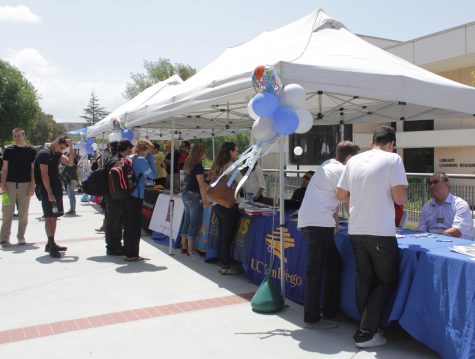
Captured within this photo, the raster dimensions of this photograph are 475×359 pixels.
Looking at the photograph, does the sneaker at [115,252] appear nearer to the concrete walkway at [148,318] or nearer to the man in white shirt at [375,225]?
the concrete walkway at [148,318]

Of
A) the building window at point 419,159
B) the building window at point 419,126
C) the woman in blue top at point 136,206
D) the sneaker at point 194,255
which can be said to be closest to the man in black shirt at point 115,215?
the woman in blue top at point 136,206

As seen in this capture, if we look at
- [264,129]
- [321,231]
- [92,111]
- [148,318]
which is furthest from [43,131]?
[321,231]

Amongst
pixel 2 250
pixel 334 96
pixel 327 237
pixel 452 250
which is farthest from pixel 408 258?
pixel 2 250

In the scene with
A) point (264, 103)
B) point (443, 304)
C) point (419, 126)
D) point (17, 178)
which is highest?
point (419, 126)

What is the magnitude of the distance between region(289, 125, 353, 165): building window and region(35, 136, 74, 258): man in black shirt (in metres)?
18.0

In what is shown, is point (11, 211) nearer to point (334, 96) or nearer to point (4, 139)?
point (334, 96)

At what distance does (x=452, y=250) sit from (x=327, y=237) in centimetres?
101

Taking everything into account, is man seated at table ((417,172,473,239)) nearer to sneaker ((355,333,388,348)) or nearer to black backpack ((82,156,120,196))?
sneaker ((355,333,388,348))

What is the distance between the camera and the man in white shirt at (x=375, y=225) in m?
3.51

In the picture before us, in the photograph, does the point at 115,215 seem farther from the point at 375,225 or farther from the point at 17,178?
the point at 375,225

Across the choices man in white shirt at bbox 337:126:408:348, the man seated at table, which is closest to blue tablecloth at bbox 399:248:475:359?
man in white shirt at bbox 337:126:408:348

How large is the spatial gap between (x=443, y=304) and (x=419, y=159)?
2081 centimetres

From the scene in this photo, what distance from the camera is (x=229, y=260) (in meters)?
5.99

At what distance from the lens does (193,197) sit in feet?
22.6
